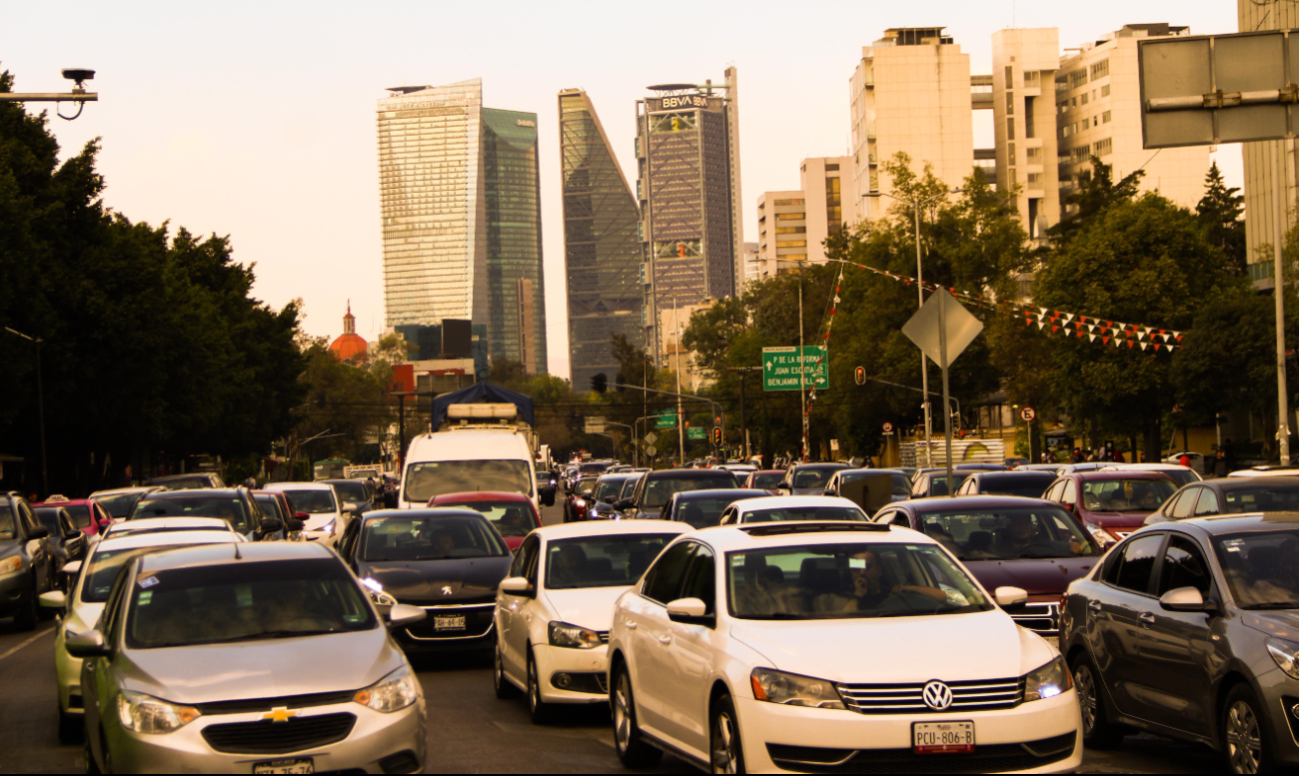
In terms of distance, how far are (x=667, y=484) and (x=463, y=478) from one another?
11.3ft

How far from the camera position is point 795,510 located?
56.3 ft

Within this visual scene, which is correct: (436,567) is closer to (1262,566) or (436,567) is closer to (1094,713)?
(1094,713)

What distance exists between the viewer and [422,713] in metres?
7.96

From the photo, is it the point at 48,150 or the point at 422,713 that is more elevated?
the point at 48,150

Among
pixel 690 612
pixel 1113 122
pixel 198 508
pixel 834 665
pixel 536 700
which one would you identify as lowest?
pixel 536 700

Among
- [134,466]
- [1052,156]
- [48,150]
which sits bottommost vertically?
[134,466]

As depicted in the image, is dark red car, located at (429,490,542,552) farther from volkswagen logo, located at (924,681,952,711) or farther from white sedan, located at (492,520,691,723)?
volkswagen logo, located at (924,681,952,711)

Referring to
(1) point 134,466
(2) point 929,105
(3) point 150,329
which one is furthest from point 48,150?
(2) point 929,105

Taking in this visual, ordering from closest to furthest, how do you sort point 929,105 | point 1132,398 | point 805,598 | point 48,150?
1. point 805,598
2. point 1132,398
3. point 48,150
4. point 929,105

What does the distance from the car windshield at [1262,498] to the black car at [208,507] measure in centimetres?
1355

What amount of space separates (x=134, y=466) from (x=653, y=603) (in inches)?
3151

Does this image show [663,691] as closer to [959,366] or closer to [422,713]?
[422,713]

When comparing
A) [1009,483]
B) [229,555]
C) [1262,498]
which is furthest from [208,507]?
[1262,498]

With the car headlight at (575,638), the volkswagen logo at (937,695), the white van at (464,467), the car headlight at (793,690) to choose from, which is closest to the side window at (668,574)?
the car headlight at (575,638)
